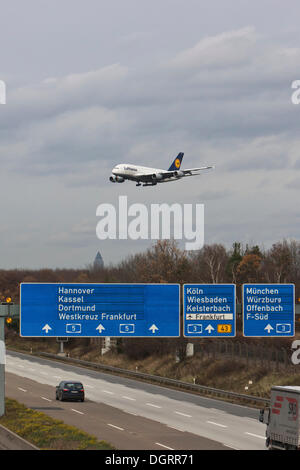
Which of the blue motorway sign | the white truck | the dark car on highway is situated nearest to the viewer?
the white truck

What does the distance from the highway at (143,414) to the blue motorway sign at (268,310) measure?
19.3ft

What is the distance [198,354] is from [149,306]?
48.8m

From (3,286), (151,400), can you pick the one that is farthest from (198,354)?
(3,286)

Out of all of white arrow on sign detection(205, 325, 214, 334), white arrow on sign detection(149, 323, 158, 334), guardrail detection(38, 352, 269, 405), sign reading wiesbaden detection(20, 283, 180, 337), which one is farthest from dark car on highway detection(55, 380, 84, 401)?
white arrow on sign detection(205, 325, 214, 334)

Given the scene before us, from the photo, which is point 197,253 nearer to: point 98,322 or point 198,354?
point 198,354

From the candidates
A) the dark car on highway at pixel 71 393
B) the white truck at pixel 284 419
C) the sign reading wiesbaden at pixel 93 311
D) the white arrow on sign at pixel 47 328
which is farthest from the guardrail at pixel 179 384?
the white truck at pixel 284 419

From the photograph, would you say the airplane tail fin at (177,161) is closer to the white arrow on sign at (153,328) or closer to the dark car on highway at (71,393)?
the dark car on highway at (71,393)

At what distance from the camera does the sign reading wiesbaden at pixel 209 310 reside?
1845 inches

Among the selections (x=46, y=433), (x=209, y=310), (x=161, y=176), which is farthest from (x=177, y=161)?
(x=46, y=433)

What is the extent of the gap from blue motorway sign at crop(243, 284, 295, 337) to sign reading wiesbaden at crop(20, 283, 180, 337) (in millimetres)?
4175

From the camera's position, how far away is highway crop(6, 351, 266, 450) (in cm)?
4294

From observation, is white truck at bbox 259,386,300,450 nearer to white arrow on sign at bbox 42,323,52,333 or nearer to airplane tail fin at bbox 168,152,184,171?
white arrow on sign at bbox 42,323,52,333
